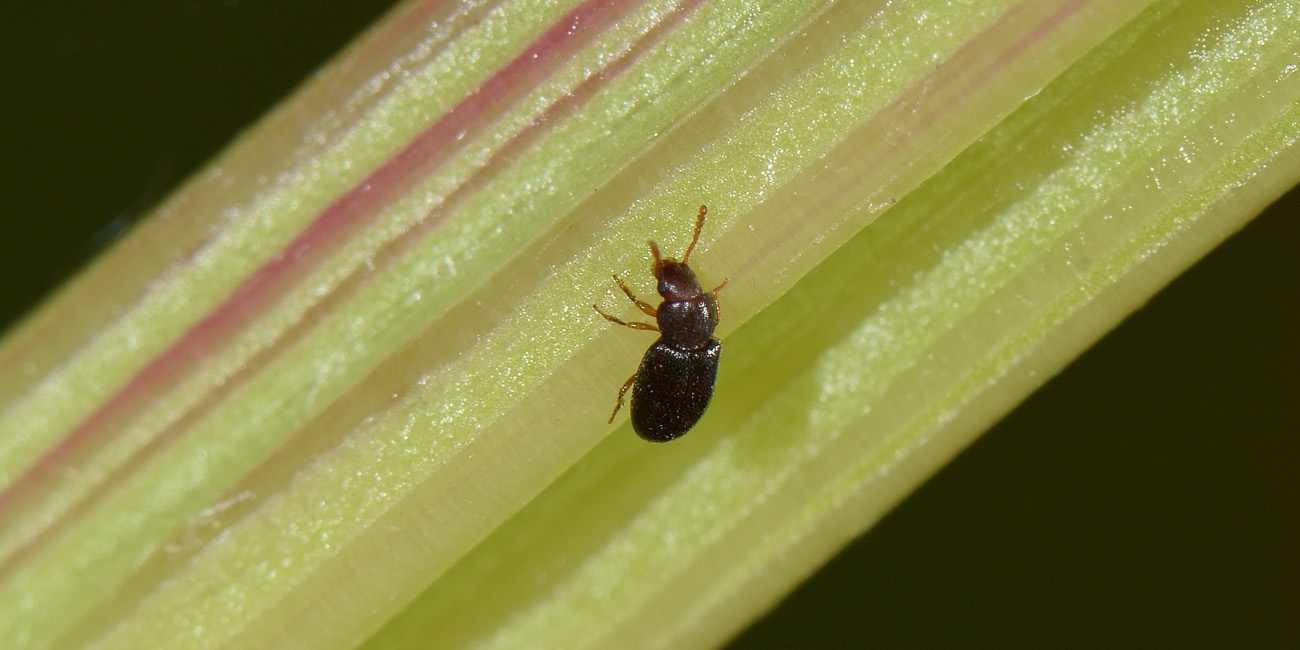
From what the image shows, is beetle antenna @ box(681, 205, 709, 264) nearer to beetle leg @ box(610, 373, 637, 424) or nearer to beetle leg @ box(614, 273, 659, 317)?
beetle leg @ box(614, 273, 659, 317)

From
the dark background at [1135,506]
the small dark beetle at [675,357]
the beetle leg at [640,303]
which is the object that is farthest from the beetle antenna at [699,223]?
the dark background at [1135,506]

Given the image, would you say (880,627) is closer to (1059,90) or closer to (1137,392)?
(1137,392)

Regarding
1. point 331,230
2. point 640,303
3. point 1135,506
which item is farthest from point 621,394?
point 1135,506

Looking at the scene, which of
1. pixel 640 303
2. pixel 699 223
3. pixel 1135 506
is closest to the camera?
pixel 699 223

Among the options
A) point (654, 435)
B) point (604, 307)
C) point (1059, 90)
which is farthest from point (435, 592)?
point (1059, 90)

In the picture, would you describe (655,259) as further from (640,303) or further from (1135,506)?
(1135,506)

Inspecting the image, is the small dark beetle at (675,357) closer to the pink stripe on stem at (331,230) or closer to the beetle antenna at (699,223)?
the beetle antenna at (699,223)
